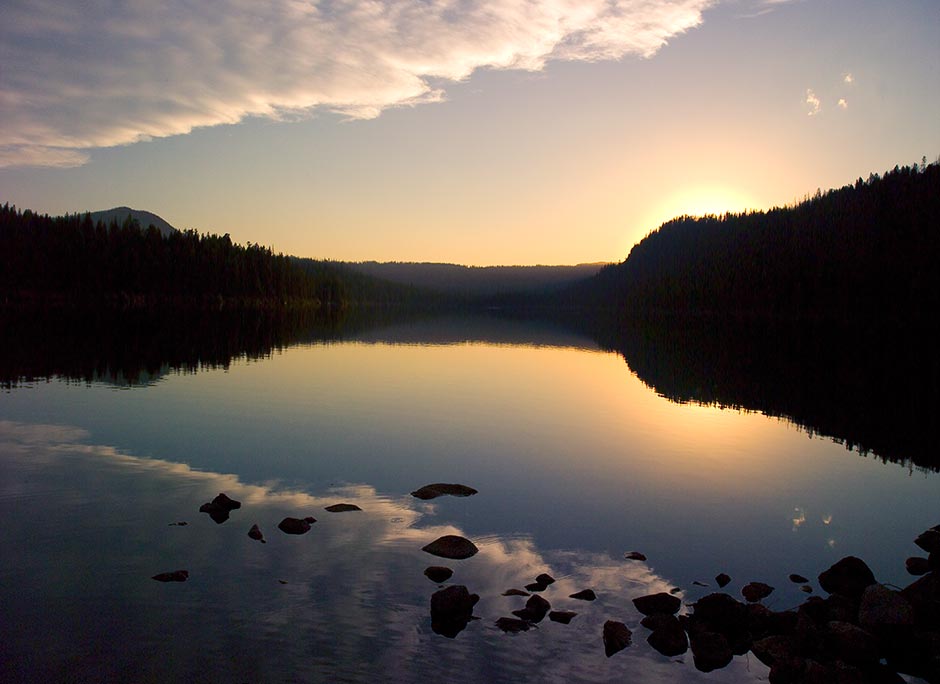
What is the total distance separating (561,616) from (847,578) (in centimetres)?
713

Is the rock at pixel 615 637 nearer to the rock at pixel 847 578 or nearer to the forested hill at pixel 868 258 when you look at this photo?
the rock at pixel 847 578

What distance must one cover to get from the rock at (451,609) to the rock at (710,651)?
4340 millimetres

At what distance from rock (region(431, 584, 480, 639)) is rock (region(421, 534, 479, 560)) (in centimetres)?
265

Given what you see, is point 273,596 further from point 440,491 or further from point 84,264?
point 84,264

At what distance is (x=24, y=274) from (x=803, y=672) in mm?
201196

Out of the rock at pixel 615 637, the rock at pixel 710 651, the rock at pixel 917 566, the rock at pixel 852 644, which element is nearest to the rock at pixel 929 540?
the rock at pixel 917 566

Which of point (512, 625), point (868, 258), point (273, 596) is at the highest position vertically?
point (868, 258)

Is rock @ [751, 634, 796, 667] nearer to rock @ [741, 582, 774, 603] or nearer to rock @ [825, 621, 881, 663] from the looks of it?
rock @ [825, 621, 881, 663]

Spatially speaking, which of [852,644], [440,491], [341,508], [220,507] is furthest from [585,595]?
[220,507]

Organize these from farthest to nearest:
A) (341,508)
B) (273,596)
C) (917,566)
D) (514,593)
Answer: (341,508), (917,566), (514,593), (273,596)

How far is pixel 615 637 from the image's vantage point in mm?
11828

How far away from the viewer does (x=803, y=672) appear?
1063cm

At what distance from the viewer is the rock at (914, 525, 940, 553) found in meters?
17.1

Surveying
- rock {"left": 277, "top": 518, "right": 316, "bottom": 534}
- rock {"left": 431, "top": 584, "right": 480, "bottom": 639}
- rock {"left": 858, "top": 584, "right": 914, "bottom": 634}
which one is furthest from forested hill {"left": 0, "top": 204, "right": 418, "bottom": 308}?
rock {"left": 858, "top": 584, "right": 914, "bottom": 634}
